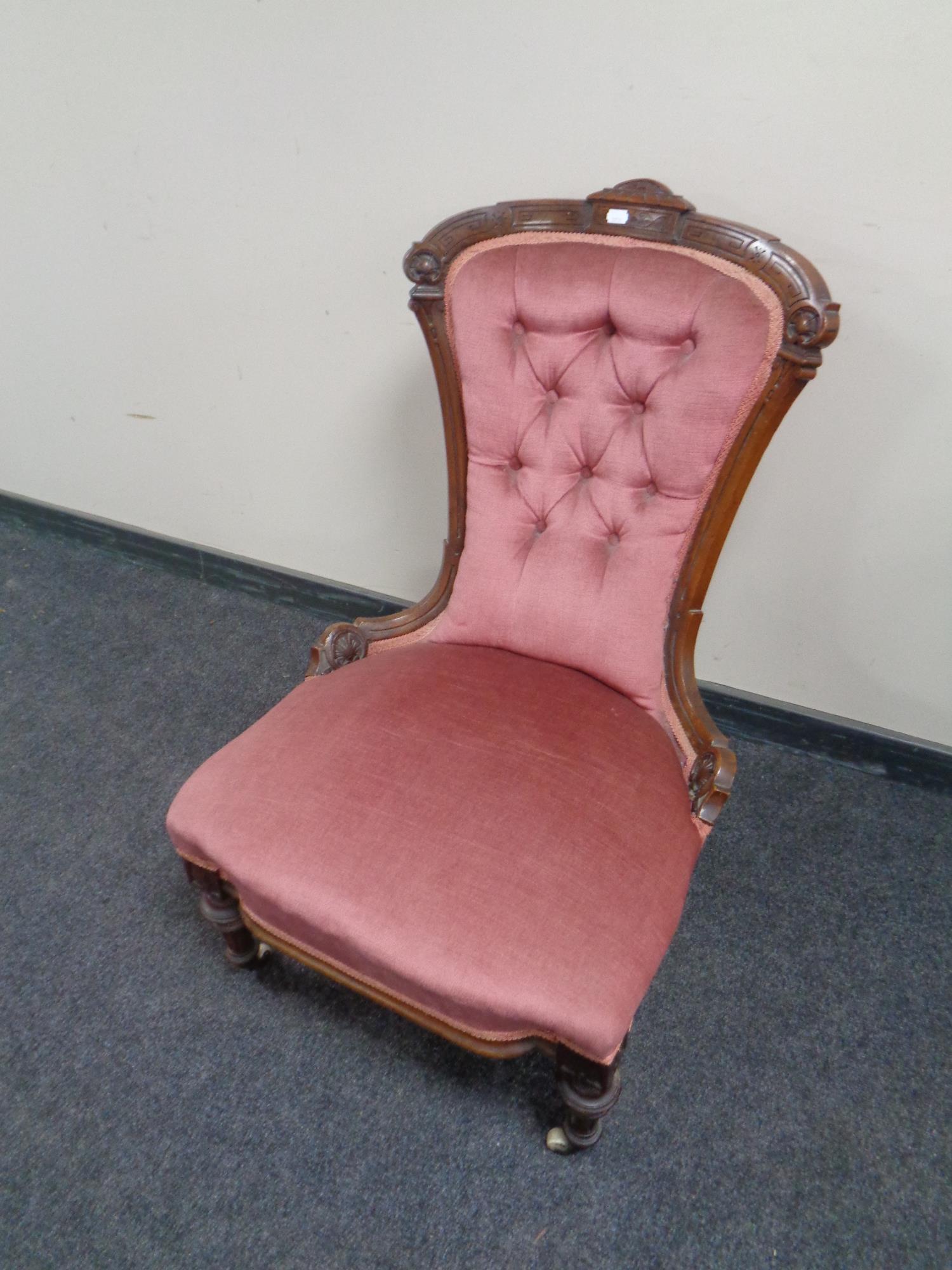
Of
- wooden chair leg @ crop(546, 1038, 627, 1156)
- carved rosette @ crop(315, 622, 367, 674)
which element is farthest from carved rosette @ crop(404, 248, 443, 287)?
wooden chair leg @ crop(546, 1038, 627, 1156)

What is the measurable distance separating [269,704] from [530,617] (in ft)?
2.47

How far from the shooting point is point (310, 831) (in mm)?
841

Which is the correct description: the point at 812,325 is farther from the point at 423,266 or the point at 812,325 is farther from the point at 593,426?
the point at 423,266

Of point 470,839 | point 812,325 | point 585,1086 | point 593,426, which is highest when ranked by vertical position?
point 812,325

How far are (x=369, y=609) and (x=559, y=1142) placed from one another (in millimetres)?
1085

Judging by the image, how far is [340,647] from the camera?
1.10 metres

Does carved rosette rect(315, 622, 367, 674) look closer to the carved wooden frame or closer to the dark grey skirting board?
the carved wooden frame

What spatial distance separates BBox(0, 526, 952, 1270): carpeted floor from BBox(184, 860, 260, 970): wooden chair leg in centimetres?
10

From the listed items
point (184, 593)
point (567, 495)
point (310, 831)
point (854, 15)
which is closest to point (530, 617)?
point (567, 495)

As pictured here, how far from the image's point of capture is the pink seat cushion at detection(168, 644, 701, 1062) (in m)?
0.75

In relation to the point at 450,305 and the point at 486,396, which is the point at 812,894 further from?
the point at 450,305

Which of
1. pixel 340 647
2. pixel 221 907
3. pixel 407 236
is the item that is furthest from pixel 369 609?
Result: pixel 221 907

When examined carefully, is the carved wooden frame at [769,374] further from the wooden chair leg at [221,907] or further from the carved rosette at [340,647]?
the wooden chair leg at [221,907]

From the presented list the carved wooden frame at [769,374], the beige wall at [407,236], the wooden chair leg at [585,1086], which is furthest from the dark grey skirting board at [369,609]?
the wooden chair leg at [585,1086]
